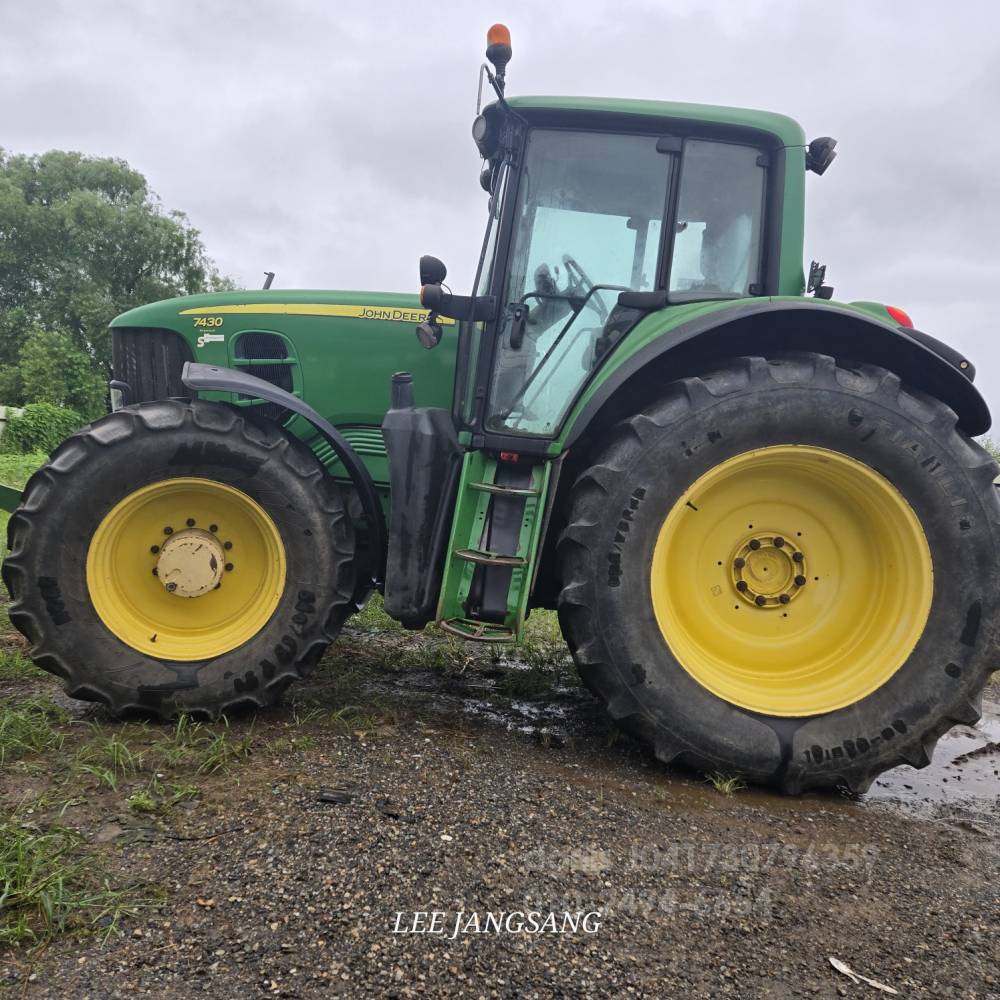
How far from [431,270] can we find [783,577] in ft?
5.79

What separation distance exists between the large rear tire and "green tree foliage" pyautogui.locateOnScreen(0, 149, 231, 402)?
89.0 feet

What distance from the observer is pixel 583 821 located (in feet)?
6.91

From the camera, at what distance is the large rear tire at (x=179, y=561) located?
2.57m

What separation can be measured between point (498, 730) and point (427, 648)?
1.22m

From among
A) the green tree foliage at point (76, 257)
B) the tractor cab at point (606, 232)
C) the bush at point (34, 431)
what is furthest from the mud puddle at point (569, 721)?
the green tree foliage at point (76, 257)

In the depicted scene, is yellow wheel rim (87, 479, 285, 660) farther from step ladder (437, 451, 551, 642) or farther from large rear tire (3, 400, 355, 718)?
step ladder (437, 451, 551, 642)

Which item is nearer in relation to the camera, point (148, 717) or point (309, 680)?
point (148, 717)

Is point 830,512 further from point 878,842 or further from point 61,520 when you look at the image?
point 61,520

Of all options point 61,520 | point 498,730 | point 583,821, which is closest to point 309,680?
point 498,730

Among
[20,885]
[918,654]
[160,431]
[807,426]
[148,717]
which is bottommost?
[20,885]

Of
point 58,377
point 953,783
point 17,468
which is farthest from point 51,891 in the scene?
point 58,377

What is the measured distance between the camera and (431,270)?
9.24 feet

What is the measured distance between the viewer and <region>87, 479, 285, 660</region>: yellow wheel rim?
2678 millimetres

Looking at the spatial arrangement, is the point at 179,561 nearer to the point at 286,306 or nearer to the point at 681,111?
the point at 286,306
